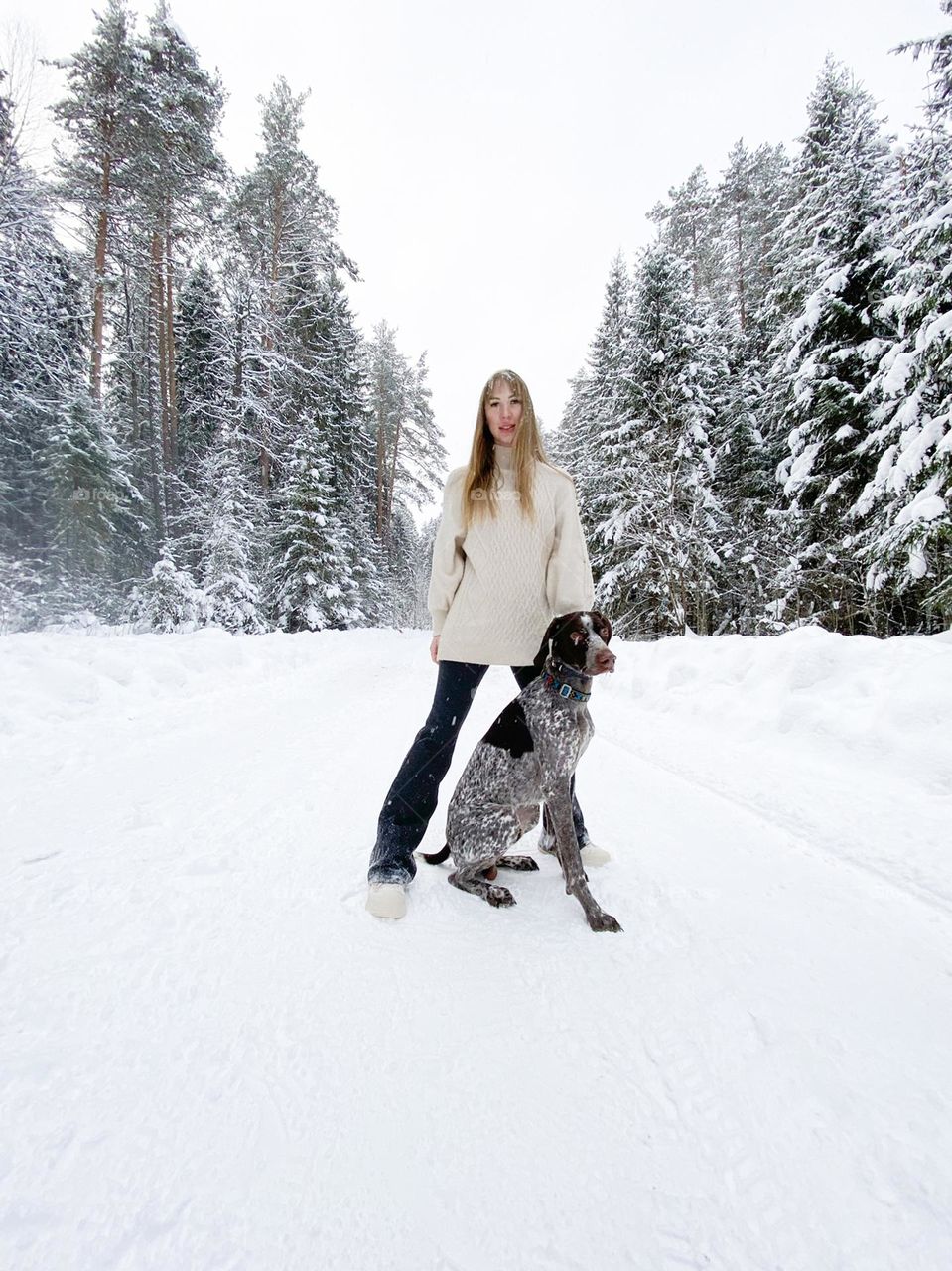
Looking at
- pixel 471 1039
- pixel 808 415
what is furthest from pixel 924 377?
pixel 471 1039

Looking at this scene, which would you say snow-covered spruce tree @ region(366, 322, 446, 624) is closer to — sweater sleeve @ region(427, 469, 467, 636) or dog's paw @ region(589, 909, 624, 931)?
sweater sleeve @ region(427, 469, 467, 636)

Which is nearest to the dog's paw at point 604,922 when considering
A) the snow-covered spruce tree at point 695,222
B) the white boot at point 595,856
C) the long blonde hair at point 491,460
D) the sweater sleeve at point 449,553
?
the white boot at point 595,856

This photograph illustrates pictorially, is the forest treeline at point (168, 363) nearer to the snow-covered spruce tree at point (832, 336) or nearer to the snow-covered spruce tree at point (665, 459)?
the snow-covered spruce tree at point (665, 459)

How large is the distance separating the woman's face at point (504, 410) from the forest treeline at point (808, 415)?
6822 mm

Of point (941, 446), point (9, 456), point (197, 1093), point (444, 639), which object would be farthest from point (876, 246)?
point (9, 456)

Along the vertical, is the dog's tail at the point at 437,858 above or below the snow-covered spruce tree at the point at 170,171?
below

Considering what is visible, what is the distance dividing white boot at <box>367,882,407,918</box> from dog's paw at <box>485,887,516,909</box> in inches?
14.2

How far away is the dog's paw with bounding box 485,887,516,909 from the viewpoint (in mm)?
2178

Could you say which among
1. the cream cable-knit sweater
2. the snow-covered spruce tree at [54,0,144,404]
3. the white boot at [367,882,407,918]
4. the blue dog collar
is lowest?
the white boot at [367,882,407,918]

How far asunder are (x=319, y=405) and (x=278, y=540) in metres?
5.92

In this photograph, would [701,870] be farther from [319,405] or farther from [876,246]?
[319,405]

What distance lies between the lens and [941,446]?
6.62 metres

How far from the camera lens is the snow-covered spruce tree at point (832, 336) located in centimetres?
1061

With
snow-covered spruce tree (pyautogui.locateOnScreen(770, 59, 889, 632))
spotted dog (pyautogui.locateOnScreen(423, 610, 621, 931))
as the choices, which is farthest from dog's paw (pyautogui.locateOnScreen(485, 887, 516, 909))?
snow-covered spruce tree (pyautogui.locateOnScreen(770, 59, 889, 632))
